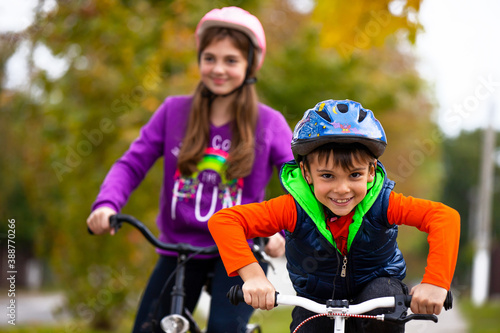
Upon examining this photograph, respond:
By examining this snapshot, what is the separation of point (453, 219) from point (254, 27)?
1819 mm

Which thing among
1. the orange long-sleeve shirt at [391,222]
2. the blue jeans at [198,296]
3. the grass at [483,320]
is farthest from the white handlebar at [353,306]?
the grass at [483,320]

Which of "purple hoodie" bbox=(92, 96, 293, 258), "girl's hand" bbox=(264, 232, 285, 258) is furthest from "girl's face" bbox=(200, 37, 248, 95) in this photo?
"girl's hand" bbox=(264, 232, 285, 258)

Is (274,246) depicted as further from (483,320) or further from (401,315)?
(483,320)

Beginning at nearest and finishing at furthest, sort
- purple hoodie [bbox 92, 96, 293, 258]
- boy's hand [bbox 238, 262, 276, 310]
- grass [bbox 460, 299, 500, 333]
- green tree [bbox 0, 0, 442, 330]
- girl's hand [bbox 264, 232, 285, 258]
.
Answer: boy's hand [bbox 238, 262, 276, 310] → girl's hand [bbox 264, 232, 285, 258] → purple hoodie [bbox 92, 96, 293, 258] → green tree [bbox 0, 0, 442, 330] → grass [bbox 460, 299, 500, 333]

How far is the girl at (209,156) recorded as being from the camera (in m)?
3.28

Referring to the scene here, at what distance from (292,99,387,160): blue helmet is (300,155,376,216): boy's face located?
2.9 inches

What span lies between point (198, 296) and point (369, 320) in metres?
1.28

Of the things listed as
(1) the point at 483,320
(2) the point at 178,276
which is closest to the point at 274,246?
(2) the point at 178,276

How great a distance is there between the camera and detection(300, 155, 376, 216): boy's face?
2402mm

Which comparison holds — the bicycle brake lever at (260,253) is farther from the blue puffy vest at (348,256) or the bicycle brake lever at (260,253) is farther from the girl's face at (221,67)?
the girl's face at (221,67)

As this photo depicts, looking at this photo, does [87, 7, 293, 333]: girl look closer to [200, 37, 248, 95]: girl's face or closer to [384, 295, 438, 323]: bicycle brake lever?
[200, 37, 248, 95]: girl's face

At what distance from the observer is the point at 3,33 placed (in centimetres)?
675

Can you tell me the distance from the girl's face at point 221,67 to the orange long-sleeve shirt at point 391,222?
122 cm

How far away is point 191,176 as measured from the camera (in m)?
3.43
